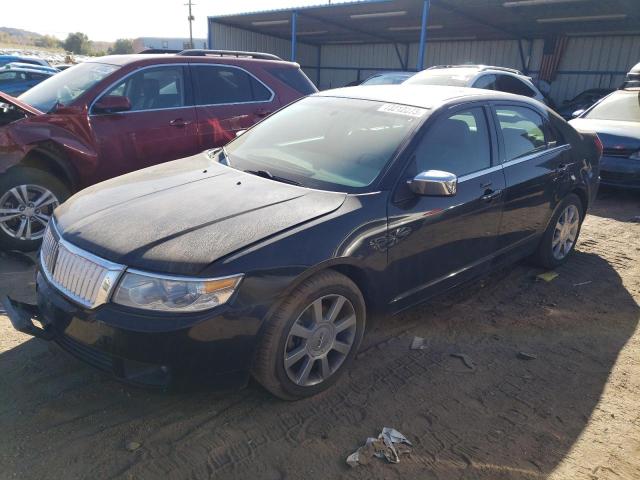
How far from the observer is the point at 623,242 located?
570cm

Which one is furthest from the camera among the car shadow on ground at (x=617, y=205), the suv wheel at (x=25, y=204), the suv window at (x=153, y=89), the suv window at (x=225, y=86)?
the car shadow on ground at (x=617, y=205)

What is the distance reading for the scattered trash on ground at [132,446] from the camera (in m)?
2.40

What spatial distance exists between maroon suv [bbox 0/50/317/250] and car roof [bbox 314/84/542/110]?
6.74 feet

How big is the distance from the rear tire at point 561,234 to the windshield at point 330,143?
78.8 inches

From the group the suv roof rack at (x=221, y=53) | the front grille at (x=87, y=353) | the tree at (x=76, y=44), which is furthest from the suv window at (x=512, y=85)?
the tree at (x=76, y=44)

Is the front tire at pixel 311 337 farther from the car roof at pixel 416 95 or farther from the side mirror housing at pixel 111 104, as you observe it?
the side mirror housing at pixel 111 104

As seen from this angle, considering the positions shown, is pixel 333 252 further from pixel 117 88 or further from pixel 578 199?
pixel 117 88

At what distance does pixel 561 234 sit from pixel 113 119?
14.9 feet

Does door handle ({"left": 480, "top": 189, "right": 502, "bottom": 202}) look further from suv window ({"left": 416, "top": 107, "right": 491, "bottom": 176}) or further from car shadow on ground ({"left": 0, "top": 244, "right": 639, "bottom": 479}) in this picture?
car shadow on ground ({"left": 0, "top": 244, "right": 639, "bottom": 479})

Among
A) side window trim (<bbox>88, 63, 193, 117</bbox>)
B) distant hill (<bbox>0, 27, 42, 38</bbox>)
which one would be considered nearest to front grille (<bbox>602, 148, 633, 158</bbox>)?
side window trim (<bbox>88, 63, 193, 117</bbox>)

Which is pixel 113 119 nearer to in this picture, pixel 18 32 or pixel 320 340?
pixel 320 340

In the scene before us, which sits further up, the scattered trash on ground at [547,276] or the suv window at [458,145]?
the suv window at [458,145]

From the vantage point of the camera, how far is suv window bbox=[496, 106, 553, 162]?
3975 mm

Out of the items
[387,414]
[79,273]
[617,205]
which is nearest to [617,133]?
[617,205]
